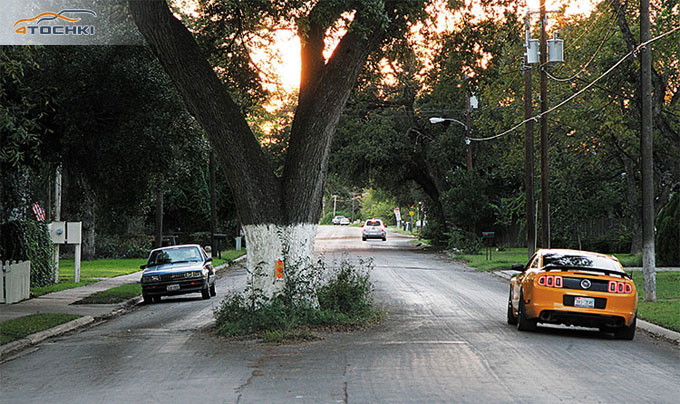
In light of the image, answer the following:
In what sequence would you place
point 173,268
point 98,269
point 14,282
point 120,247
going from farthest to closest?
point 120,247, point 98,269, point 173,268, point 14,282

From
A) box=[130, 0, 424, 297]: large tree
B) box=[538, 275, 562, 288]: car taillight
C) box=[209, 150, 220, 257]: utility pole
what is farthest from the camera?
box=[209, 150, 220, 257]: utility pole

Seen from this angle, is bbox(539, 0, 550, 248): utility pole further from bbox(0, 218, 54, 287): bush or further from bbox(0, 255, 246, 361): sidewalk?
bbox(0, 218, 54, 287): bush

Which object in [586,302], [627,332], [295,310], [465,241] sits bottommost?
[627,332]

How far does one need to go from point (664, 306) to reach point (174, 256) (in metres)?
13.1

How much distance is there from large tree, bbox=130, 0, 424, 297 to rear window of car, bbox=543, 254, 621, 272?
438 cm

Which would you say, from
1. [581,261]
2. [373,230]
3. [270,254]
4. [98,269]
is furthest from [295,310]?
[373,230]

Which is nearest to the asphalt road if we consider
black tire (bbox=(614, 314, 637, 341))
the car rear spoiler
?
black tire (bbox=(614, 314, 637, 341))

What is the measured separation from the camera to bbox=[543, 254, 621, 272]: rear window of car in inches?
588

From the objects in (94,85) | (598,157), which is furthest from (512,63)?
(94,85)

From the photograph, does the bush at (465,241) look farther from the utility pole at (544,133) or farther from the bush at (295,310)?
the bush at (295,310)

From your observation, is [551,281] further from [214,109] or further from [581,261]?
[214,109]

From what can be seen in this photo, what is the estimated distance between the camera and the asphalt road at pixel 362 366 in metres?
9.25

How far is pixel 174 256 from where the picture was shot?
2441 cm

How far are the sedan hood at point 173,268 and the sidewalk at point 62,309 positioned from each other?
38.6 inches
